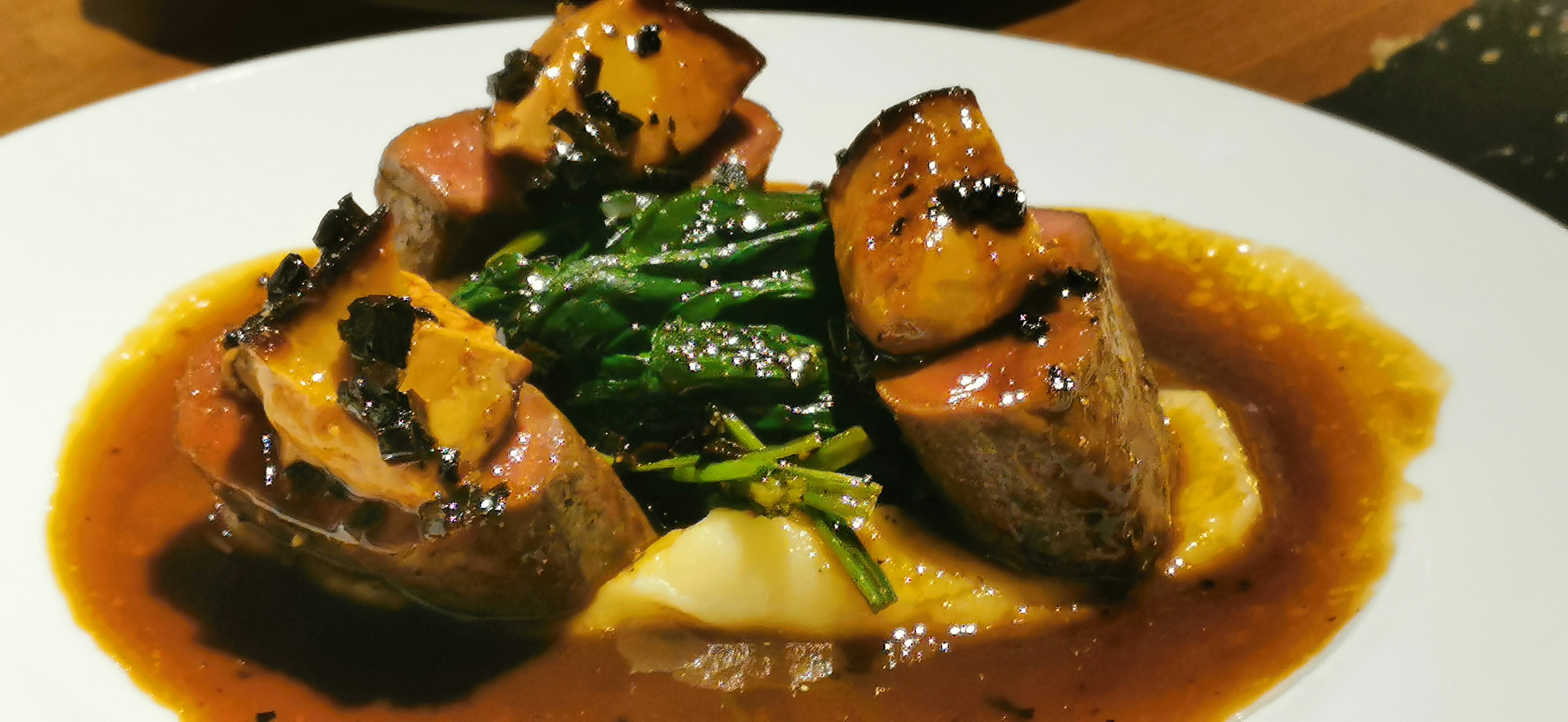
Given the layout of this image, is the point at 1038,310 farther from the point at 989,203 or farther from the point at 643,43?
the point at 643,43

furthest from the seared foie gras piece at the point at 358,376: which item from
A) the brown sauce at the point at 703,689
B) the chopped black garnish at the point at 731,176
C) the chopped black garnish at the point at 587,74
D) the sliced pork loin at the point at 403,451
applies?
the chopped black garnish at the point at 731,176

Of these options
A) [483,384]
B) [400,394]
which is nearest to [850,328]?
[483,384]

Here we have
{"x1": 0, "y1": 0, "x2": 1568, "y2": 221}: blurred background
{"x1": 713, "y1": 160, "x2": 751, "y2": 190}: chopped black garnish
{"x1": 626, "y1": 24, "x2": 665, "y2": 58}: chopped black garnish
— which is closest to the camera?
{"x1": 626, "y1": 24, "x2": 665, "y2": 58}: chopped black garnish

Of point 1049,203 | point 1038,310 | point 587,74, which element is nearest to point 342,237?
point 587,74

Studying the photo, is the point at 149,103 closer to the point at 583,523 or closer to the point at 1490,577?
the point at 583,523

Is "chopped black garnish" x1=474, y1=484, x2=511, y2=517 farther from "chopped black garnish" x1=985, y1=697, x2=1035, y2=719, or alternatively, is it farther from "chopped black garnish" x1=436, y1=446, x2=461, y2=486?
"chopped black garnish" x1=985, y1=697, x2=1035, y2=719

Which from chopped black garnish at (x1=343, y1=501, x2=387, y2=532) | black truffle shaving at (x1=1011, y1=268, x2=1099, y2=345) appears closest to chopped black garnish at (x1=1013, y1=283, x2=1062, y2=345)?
black truffle shaving at (x1=1011, y1=268, x2=1099, y2=345)
